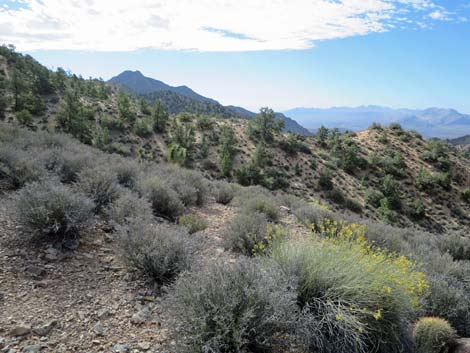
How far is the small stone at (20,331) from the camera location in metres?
2.86

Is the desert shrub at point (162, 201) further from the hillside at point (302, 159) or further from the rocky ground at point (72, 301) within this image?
the hillside at point (302, 159)

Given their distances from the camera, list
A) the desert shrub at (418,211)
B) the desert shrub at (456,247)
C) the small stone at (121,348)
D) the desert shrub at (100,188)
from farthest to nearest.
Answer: the desert shrub at (418,211), the desert shrub at (456,247), the desert shrub at (100,188), the small stone at (121,348)

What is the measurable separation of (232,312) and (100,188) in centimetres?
403

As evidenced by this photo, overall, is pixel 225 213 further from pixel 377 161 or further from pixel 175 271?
pixel 377 161

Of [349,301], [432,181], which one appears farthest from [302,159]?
[349,301]

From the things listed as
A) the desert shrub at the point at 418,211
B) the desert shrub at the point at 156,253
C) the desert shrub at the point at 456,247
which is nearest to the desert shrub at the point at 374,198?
the desert shrub at the point at 418,211

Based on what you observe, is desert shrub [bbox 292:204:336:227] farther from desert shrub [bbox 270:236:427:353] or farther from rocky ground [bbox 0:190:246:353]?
rocky ground [bbox 0:190:246:353]

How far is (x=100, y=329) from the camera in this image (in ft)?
10.1

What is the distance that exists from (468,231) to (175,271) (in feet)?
130

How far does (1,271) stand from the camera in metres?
3.65

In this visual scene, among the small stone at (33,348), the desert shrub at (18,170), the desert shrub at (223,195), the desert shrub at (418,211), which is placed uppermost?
the desert shrub at (18,170)

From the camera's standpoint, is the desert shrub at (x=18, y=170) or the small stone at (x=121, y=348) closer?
the small stone at (x=121, y=348)

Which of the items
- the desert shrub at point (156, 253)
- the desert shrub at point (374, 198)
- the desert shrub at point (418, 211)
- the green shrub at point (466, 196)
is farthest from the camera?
the green shrub at point (466, 196)

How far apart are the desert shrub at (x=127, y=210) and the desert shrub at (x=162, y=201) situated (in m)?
0.99
